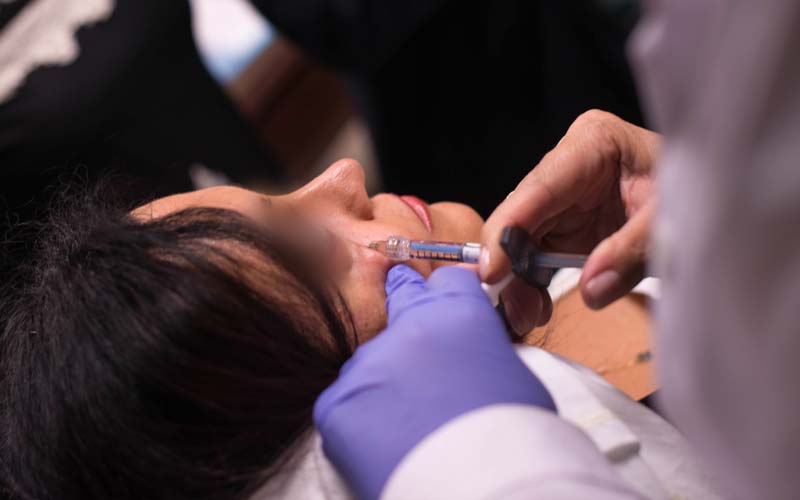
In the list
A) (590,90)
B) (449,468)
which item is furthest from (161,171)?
(449,468)

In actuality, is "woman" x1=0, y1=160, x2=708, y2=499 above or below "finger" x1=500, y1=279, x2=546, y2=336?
above

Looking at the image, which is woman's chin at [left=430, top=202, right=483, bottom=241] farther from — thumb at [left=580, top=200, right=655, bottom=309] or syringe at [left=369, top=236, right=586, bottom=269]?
thumb at [left=580, top=200, right=655, bottom=309]

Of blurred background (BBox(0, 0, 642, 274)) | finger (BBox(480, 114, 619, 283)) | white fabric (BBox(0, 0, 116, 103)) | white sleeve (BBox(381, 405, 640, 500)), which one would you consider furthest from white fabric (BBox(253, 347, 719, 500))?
white fabric (BBox(0, 0, 116, 103))

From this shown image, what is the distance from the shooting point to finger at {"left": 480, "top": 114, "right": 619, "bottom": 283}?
29.5 inches

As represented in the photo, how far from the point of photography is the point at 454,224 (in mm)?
1028

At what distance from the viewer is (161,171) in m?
1.50

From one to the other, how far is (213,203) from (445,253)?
0.30 meters

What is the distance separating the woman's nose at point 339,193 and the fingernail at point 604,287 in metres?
0.39

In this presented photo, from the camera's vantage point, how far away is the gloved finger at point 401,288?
740mm

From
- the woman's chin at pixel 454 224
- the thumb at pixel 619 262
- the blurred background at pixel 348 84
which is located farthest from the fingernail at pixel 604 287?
the blurred background at pixel 348 84

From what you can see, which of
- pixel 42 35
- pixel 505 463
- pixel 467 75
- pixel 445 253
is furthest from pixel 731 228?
pixel 42 35

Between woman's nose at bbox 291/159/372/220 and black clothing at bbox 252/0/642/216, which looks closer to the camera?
woman's nose at bbox 291/159/372/220

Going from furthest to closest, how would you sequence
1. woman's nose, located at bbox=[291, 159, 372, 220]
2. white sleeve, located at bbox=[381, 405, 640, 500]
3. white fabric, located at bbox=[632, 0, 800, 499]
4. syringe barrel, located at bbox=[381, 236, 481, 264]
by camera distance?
woman's nose, located at bbox=[291, 159, 372, 220]
syringe barrel, located at bbox=[381, 236, 481, 264]
white sleeve, located at bbox=[381, 405, 640, 500]
white fabric, located at bbox=[632, 0, 800, 499]

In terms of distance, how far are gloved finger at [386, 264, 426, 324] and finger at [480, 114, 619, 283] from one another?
8 cm
